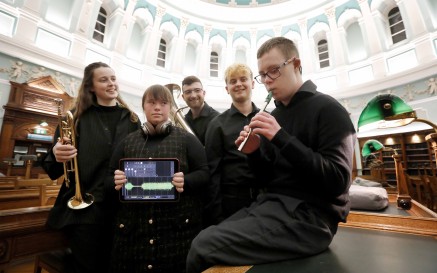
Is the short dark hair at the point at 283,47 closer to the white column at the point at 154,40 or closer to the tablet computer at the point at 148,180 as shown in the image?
the tablet computer at the point at 148,180

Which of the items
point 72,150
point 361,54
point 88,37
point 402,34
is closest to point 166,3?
point 88,37

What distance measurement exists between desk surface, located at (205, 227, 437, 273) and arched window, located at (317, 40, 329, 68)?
33.4 feet

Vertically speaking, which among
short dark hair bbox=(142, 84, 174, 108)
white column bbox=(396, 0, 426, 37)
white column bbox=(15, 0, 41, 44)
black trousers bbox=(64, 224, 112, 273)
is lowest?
black trousers bbox=(64, 224, 112, 273)

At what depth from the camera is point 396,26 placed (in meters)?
7.84

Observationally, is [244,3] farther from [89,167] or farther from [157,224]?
[157,224]

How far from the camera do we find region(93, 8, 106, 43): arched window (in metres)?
7.98

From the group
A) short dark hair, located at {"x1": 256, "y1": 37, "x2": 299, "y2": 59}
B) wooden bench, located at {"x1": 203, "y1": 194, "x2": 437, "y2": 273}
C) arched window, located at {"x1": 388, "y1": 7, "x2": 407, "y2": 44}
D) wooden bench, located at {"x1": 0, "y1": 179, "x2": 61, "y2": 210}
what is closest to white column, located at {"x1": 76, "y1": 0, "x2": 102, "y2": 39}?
wooden bench, located at {"x1": 0, "y1": 179, "x2": 61, "y2": 210}

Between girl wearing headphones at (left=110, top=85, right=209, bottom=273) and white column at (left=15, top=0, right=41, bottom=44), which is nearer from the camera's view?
girl wearing headphones at (left=110, top=85, right=209, bottom=273)

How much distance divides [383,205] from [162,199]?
1811 millimetres

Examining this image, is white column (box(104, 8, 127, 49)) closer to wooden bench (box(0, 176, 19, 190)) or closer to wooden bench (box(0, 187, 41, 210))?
wooden bench (box(0, 176, 19, 190))

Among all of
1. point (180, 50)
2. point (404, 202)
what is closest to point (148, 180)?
point (404, 202)

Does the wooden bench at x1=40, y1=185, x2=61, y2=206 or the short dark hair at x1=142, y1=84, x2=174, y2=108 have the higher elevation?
the short dark hair at x1=142, y1=84, x2=174, y2=108

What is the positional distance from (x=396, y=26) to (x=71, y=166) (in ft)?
36.5

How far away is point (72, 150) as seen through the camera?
4.12ft
